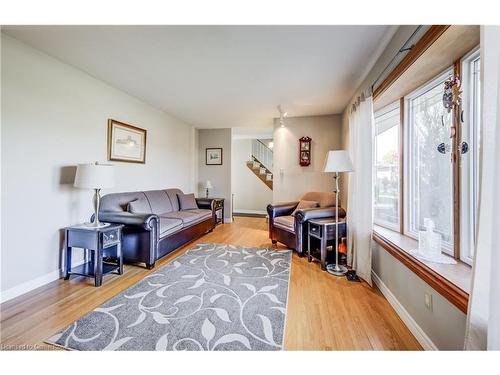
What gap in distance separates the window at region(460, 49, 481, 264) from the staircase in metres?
5.74

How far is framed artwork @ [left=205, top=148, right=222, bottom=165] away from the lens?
5711 millimetres

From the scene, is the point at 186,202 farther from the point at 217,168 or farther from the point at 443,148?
the point at 443,148

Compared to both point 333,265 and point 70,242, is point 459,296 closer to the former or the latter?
point 333,265

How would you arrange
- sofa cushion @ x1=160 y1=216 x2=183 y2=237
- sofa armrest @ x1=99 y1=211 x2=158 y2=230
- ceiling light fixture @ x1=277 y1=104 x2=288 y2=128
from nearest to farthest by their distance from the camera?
sofa armrest @ x1=99 y1=211 x2=158 y2=230, sofa cushion @ x1=160 y1=216 x2=183 y2=237, ceiling light fixture @ x1=277 y1=104 x2=288 y2=128

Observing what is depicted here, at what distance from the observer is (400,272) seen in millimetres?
1817

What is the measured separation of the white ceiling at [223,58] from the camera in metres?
1.88

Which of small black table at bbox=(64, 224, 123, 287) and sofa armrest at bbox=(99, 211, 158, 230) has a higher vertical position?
sofa armrest at bbox=(99, 211, 158, 230)

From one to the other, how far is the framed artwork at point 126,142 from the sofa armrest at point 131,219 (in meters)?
0.92

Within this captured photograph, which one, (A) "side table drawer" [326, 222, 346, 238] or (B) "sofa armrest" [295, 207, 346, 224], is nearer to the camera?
(A) "side table drawer" [326, 222, 346, 238]

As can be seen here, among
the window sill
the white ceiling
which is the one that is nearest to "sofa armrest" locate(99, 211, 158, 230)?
the white ceiling

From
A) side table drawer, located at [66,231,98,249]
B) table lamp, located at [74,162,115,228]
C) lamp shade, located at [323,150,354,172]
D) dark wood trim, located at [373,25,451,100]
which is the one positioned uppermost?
dark wood trim, located at [373,25,451,100]

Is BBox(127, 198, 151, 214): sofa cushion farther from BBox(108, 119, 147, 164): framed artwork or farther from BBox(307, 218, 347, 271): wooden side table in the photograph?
BBox(307, 218, 347, 271): wooden side table

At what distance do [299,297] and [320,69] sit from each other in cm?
255

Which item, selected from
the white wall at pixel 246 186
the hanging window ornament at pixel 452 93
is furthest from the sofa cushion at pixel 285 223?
the white wall at pixel 246 186
